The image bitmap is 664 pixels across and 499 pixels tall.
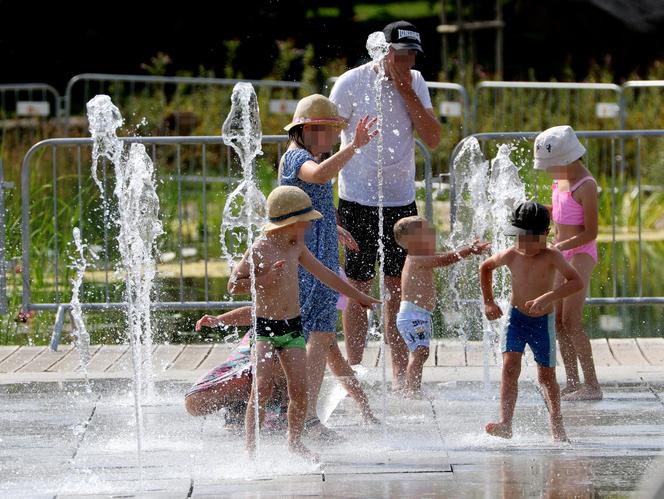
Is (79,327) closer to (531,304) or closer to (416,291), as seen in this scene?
(416,291)

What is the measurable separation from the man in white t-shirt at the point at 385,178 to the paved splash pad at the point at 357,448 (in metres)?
0.36

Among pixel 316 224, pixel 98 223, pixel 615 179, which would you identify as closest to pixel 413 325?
pixel 316 224

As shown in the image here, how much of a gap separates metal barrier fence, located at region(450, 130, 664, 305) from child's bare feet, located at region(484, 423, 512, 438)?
267cm

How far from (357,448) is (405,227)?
1.30m

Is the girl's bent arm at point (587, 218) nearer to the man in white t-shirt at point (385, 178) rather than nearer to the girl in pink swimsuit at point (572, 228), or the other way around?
the girl in pink swimsuit at point (572, 228)

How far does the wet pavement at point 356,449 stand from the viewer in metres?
5.73

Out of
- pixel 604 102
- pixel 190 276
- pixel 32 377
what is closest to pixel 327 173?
pixel 32 377

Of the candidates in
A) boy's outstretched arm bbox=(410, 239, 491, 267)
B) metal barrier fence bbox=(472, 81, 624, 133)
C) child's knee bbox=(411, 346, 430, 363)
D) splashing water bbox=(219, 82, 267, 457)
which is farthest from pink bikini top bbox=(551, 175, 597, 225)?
metal barrier fence bbox=(472, 81, 624, 133)

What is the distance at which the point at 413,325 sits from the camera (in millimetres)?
7344

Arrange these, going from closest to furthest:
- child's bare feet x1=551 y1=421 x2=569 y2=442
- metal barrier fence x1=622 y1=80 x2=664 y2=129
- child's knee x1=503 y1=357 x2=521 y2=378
Result: 1. child's bare feet x1=551 y1=421 x2=569 y2=442
2. child's knee x1=503 y1=357 x2=521 y2=378
3. metal barrier fence x1=622 y1=80 x2=664 y2=129

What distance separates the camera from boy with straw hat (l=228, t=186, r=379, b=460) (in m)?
6.11

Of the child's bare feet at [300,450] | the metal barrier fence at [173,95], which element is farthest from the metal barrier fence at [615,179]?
the metal barrier fence at [173,95]

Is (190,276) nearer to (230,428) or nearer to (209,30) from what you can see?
(230,428)

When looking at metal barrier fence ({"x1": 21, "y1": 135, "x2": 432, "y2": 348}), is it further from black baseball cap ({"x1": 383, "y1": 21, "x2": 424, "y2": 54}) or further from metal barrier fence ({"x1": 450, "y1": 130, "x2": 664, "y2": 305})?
black baseball cap ({"x1": 383, "y1": 21, "x2": 424, "y2": 54})
